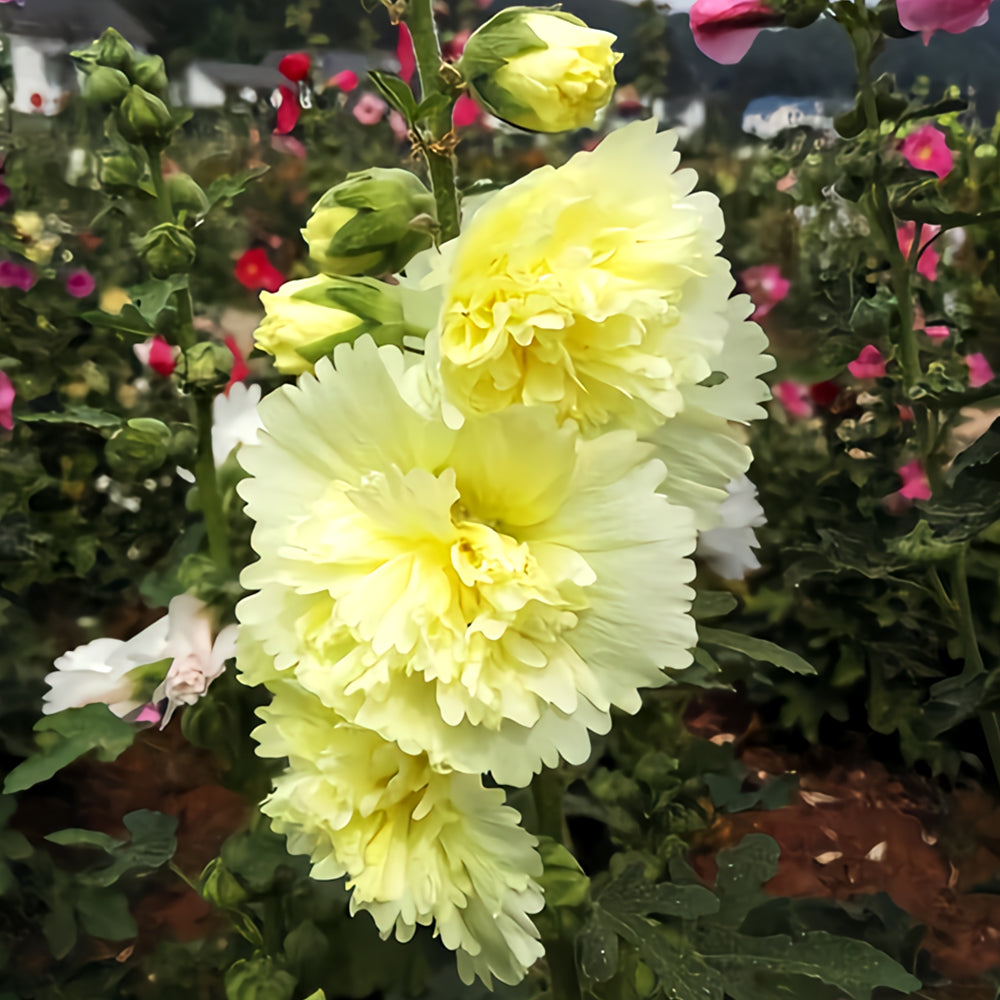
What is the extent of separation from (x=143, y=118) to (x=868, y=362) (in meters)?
0.56

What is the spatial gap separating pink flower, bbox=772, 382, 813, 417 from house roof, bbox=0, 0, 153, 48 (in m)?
0.61

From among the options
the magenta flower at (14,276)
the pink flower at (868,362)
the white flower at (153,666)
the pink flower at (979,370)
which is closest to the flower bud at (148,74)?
the white flower at (153,666)

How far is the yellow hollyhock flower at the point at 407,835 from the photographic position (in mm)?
259

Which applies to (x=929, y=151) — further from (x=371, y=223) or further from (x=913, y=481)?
(x=371, y=223)

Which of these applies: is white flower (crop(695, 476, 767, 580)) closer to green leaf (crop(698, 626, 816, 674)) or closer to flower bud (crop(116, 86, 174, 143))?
green leaf (crop(698, 626, 816, 674))

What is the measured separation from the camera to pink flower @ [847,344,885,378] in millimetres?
714

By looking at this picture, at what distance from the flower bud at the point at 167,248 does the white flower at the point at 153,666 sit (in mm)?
151

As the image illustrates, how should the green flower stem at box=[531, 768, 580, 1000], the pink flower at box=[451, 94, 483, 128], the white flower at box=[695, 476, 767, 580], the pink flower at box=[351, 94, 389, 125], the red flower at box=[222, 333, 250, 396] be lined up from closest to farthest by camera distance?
the green flower stem at box=[531, 768, 580, 1000] → the white flower at box=[695, 476, 767, 580] → the red flower at box=[222, 333, 250, 396] → the pink flower at box=[451, 94, 483, 128] → the pink flower at box=[351, 94, 389, 125]

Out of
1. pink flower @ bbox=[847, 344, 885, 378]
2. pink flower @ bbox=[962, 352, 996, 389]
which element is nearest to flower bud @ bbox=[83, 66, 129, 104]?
pink flower @ bbox=[847, 344, 885, 378]

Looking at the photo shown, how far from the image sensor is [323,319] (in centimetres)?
27

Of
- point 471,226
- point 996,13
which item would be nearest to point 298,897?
point 471,226

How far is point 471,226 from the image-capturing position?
0.74 feet

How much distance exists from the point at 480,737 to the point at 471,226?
0.45 ft

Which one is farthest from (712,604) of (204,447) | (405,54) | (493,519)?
(405,54)
